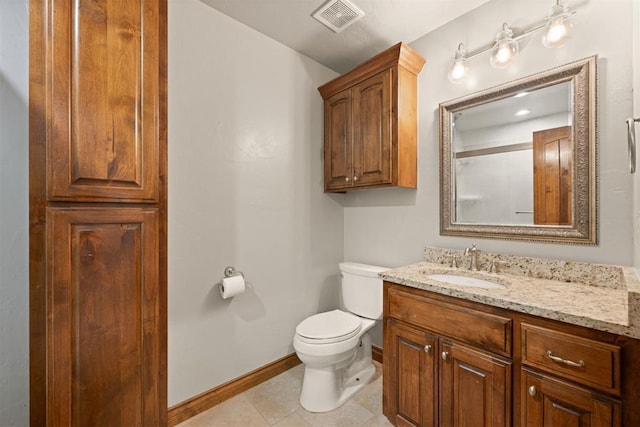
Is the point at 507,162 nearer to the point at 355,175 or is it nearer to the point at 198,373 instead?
the point at 355,175

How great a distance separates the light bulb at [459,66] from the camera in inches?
66.5

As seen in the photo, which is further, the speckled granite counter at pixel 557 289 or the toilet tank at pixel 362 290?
the toilet tank at pixel 362 290

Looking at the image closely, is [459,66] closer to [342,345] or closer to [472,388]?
[472,388]

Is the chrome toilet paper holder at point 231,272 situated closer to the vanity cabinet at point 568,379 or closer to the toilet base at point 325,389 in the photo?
the toilet base at point 325,389

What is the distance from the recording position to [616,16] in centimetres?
127

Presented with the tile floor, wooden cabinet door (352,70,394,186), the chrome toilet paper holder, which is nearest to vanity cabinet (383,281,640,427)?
the tile floor

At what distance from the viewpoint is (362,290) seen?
208cm

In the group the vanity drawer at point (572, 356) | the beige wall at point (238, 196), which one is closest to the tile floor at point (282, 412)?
the beige wall at point (238, 196)

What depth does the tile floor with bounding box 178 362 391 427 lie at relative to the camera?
1.57 m

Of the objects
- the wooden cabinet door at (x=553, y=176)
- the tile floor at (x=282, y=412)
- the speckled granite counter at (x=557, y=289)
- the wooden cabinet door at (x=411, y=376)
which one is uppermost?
the wooden cabinet door at (x=553, y=176)

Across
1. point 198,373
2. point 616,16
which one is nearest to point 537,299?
point 616,16

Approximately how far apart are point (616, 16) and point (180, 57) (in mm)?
2226

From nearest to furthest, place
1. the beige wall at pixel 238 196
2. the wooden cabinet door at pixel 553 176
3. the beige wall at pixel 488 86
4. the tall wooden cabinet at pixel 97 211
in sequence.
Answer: the tall wooden cabinet at pixel 97 211 < the beige wall at pixel 488 86 < the wooden cabinet door at pixel 553 176 < the beige wall at pixel 238 196

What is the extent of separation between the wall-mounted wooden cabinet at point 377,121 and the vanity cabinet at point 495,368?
2.75ft
